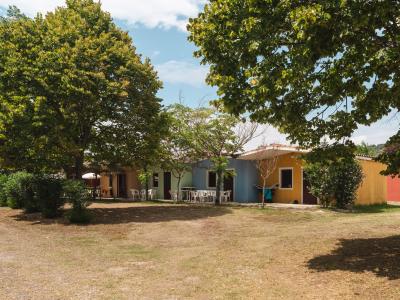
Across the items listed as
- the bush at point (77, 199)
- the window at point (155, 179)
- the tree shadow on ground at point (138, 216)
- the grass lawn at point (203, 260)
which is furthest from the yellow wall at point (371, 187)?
the window at point (155, 179)

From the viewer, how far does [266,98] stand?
317 inches

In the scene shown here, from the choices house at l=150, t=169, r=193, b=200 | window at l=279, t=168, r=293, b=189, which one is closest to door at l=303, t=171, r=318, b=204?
window at l=279, t=168, r=293, b=189

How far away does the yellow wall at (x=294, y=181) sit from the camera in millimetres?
24531

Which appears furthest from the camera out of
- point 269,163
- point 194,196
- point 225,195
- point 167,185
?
point 167,185

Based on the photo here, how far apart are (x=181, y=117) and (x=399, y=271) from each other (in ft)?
66.0

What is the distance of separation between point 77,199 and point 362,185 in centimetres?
1573

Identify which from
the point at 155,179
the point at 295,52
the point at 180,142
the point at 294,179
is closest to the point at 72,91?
the point at 180,142

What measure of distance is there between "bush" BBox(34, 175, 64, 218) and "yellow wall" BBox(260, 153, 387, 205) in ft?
42.5

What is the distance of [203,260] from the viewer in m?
9.63

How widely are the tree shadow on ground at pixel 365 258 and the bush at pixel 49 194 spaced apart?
1250 cm

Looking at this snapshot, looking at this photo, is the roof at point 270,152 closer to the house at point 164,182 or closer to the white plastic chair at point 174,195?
the white plastic chair at point 174,195

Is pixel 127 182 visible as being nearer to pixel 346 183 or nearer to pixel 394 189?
pixel 346 183

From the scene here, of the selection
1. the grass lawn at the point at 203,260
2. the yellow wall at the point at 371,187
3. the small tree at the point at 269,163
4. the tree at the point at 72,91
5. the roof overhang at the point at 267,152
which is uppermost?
the tree at the point at 72,91

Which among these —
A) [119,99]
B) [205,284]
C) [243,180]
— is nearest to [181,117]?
[243,180]
